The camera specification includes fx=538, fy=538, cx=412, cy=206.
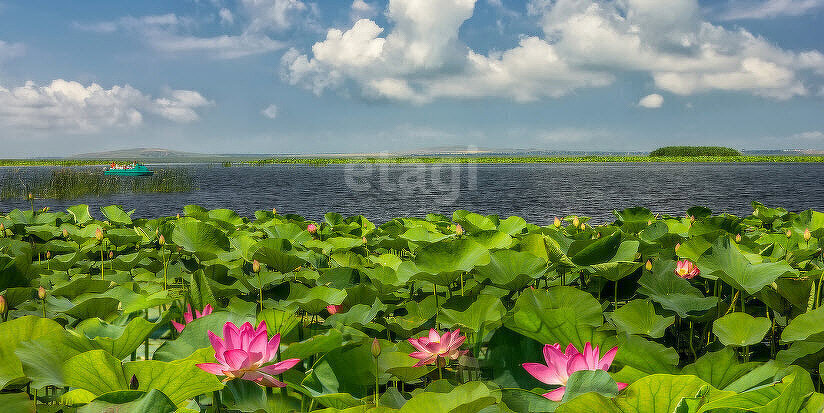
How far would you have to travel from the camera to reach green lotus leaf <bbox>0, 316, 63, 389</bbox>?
1.15m

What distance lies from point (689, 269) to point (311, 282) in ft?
5.06

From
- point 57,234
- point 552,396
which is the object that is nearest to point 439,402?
point 552,396

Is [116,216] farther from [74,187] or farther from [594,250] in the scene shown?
[74,187]

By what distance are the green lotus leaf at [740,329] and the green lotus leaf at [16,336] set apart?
165 centimetres

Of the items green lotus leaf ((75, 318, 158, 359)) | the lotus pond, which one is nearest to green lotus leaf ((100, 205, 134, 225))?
the lotus pond

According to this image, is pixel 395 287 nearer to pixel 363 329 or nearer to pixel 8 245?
pixel 363 329

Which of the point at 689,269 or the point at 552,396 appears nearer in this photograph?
the point at 552,396

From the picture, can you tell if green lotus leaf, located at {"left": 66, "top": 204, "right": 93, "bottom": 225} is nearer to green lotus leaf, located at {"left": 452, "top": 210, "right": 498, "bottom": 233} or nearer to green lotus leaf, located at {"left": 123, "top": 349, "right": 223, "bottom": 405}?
green lotus leaf, located at {"left": 452, "top": 210, "right": 498, "bottom": 233}

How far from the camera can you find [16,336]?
1.22 m

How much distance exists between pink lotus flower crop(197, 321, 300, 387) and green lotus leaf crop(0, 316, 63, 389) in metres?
0.47

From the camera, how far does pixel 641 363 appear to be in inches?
47.4

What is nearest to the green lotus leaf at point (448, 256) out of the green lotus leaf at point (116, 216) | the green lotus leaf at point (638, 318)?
the green lotus leaf at point (638, 318)

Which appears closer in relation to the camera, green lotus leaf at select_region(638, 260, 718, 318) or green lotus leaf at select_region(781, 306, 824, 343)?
green lotus leaf at select_region(781, 306, 824, 343)

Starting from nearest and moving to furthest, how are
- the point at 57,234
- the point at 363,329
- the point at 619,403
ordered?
the point at 619,403 < the point at 363,329 < the point at 57,234
